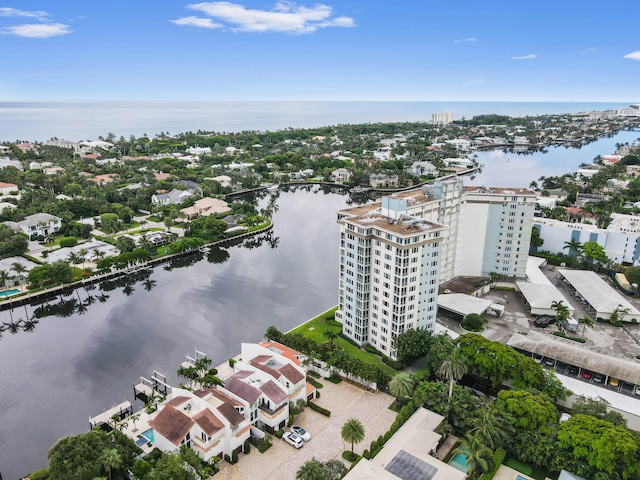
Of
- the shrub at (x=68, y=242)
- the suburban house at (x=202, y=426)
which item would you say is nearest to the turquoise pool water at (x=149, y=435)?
the suburban house at (x=202, y=426)

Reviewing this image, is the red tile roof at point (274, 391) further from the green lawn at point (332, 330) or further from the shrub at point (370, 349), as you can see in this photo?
the shrub at point (370, 349)

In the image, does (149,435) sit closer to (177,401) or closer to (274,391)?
(177,401)

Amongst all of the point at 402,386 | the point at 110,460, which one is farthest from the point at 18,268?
the point at 402,386

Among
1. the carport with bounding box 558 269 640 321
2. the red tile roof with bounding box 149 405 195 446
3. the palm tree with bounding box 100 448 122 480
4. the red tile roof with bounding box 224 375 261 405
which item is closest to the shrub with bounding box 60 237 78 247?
the red tile roof with bounding box 224 375 261 405

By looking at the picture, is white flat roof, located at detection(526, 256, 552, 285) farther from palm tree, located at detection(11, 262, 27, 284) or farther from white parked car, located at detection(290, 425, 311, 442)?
palm tree, located at detection(11, 262, 27, 284)

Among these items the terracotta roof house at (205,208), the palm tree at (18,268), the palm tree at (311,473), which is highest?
the terracotta roof house at (205,208)

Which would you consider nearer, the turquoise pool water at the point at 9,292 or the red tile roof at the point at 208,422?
the red tile roof at the point at 208,422
